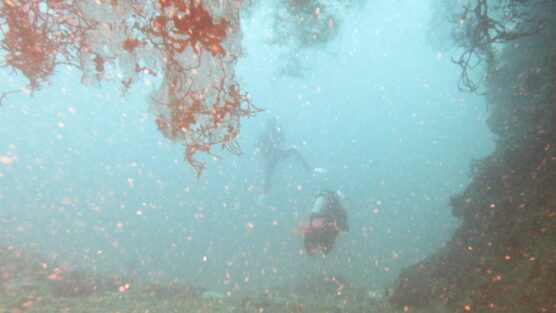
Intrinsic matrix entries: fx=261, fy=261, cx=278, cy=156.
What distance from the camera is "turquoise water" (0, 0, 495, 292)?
21.2 metres

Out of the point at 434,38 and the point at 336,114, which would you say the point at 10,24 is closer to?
the point at 434,38

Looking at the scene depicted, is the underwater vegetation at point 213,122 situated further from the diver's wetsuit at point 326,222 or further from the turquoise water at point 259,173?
the diver's wetsuit at point 326,222

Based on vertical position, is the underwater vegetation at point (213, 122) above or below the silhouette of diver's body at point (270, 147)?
below

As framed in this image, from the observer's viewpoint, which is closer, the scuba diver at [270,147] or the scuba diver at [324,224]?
the scuba diver at [324,224]

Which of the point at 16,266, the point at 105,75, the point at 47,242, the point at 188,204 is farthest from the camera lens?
the point at 188,204

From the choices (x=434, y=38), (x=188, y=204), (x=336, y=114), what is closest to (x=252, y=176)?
(x=188, y=204)

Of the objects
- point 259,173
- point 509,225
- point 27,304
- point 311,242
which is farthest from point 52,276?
point 259,173

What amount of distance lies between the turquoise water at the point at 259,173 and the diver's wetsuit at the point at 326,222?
3676mm

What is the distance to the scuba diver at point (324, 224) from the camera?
670 centimetres

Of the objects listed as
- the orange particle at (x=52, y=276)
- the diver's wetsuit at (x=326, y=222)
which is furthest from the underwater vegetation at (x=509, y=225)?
the orange particle at (x=52, y=276)

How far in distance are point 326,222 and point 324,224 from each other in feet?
0.62

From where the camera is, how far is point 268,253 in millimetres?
23125

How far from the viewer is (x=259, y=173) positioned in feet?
211

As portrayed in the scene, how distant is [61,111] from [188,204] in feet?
466
